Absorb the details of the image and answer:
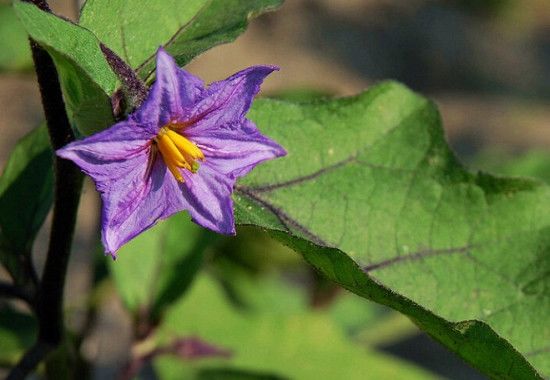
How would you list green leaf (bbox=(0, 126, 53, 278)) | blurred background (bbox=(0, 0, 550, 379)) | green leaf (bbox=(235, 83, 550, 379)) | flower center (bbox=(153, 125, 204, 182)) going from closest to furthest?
flower center (bbox=(153, 125, 204, 182)) → green leaf (bbox=(235, 83, 550, 379)) → green leaf (bbox=(0, 126, 53, 278)) → blurred background (bbox=(0, 0, 550, 379))

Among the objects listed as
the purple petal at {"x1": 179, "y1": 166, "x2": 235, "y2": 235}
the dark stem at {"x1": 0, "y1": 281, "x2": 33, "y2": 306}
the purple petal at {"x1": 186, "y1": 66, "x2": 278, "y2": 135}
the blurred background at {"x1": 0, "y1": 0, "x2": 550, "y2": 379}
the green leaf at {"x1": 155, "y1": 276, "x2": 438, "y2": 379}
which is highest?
the purple petal at {"x1": 186, "y1": 66, "x2": 278, "y2": 135}

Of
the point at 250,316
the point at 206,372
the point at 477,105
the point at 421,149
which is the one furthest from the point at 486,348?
the point at 477,105

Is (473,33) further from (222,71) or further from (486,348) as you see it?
(486,348)

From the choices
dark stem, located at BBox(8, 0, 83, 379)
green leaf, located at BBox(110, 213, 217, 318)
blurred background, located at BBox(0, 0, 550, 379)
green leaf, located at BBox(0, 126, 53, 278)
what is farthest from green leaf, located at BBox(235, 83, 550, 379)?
blurred background, located at BBox(0, 0, 550, 379)

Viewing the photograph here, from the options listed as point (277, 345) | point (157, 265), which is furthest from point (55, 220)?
point (277, 345)

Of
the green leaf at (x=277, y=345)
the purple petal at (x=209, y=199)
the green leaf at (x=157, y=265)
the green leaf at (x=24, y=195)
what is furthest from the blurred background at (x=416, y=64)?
the purple petal at (x=209, y=199)

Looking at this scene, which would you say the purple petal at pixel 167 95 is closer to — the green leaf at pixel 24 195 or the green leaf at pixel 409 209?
the green leaf at pixel 409 209

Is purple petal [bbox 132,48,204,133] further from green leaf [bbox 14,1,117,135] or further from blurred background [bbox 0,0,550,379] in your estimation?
blurred background [bbox 0,0,550,379]

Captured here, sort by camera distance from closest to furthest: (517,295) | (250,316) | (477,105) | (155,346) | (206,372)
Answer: (517,295), (206,372), (155,346), (250,316), (477,105)
